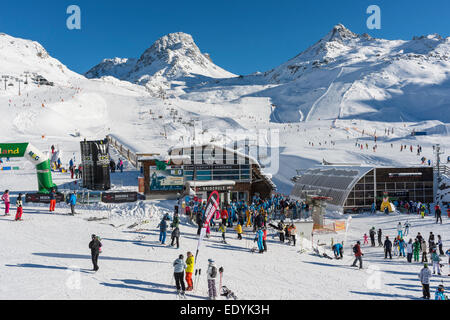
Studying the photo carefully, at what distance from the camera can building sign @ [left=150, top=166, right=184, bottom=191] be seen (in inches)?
980

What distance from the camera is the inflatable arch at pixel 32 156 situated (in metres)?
21.6

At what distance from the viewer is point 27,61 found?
104 metres

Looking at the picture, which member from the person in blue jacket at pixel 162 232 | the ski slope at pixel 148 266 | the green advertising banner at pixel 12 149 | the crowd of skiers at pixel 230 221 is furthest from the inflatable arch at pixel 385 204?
the green advertising banner at pixel 12 149

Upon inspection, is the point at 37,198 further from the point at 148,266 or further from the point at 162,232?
the point at 148,266

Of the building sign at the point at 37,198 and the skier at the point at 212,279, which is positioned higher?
the building sign at the point at 37,198

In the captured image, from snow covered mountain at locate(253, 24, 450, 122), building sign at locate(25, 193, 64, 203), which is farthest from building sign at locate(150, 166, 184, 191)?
snow covered mountain at locate(253, 24, 450, 122)

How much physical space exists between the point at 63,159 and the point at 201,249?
26.7 meters

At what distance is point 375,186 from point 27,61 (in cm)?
10353

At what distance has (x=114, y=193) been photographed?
2216cm

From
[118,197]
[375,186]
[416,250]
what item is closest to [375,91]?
[375,186]

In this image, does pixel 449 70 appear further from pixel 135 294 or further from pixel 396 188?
pixel 135 294

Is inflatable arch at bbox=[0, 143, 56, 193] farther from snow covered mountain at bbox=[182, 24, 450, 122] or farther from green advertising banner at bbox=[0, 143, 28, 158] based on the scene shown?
snow covered mountain at bbox=[182, 24, 450, 122]

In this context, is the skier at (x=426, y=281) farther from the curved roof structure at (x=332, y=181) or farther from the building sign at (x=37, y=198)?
the building sign at (x=37, y=198)

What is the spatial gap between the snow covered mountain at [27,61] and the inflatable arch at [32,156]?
6858 centimetres
